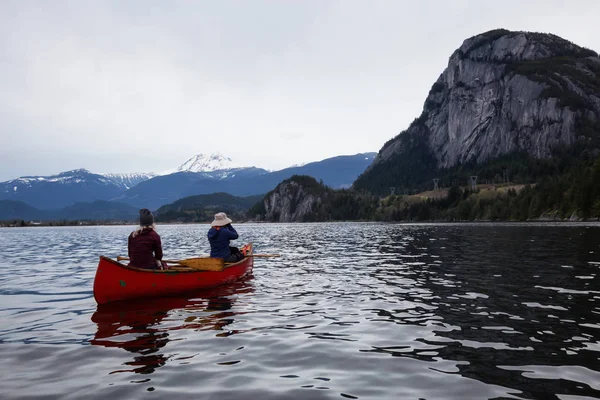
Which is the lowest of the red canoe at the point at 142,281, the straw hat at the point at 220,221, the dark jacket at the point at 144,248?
the red canoe at the point at 142,281

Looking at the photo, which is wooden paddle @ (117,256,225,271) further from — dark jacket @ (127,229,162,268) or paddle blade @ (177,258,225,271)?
dark jacket @ (127,229,162,268)

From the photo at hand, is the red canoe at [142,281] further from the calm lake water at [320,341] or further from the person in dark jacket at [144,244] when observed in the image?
the person in dark jacket at [144,244]

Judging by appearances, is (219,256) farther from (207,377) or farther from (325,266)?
(207,377)

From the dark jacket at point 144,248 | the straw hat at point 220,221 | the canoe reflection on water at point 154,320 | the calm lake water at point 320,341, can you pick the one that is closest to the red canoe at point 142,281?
the canoe reflection on water at point 154,320

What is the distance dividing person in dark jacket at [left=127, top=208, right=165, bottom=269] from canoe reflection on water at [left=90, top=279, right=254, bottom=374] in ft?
5.95

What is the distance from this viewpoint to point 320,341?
1188 cm

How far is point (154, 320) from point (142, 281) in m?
3.80

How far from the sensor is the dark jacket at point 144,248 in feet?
62.6

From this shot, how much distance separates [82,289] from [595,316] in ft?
76.4

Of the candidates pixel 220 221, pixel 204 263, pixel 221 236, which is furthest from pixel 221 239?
pixel 204 263

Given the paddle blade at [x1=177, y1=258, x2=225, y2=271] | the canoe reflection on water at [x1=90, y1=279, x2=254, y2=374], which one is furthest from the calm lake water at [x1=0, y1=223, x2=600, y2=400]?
the paddle blade at [x1=177, y1=258, x2=225, y2=271]

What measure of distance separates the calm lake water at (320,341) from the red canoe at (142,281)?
609mm

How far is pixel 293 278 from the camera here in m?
24.9

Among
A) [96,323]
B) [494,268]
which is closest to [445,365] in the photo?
[96,323]
